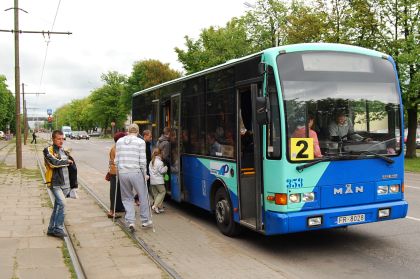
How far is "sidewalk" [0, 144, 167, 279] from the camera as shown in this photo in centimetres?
579

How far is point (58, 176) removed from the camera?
7.40m

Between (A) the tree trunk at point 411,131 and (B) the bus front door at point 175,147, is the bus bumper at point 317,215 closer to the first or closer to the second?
(B) the bus front door at point 175,147

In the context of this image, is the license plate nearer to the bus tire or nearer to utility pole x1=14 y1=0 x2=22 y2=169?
the bus tire

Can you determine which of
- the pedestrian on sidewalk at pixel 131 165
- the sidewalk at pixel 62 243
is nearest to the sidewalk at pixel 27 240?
the sidewalk at pixel 62 243

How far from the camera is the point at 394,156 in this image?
22.9ft

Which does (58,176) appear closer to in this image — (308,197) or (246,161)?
(246,161)

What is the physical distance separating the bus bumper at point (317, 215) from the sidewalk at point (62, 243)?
1610 millimetres

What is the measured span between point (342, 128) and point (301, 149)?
0.75 m

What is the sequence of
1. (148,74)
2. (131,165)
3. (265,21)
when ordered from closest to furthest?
(131,165), (265,21), (148,74)

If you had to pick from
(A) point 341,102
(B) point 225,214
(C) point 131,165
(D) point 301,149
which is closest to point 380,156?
(A) point 341,102

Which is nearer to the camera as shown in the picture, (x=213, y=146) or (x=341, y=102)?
(x=341, y=102)

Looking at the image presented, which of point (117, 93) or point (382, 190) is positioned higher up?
point (117, 93)

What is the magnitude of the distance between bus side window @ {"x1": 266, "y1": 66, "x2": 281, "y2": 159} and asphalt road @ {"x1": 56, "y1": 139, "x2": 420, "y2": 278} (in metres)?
1.47

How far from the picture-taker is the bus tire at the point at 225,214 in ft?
25.3
